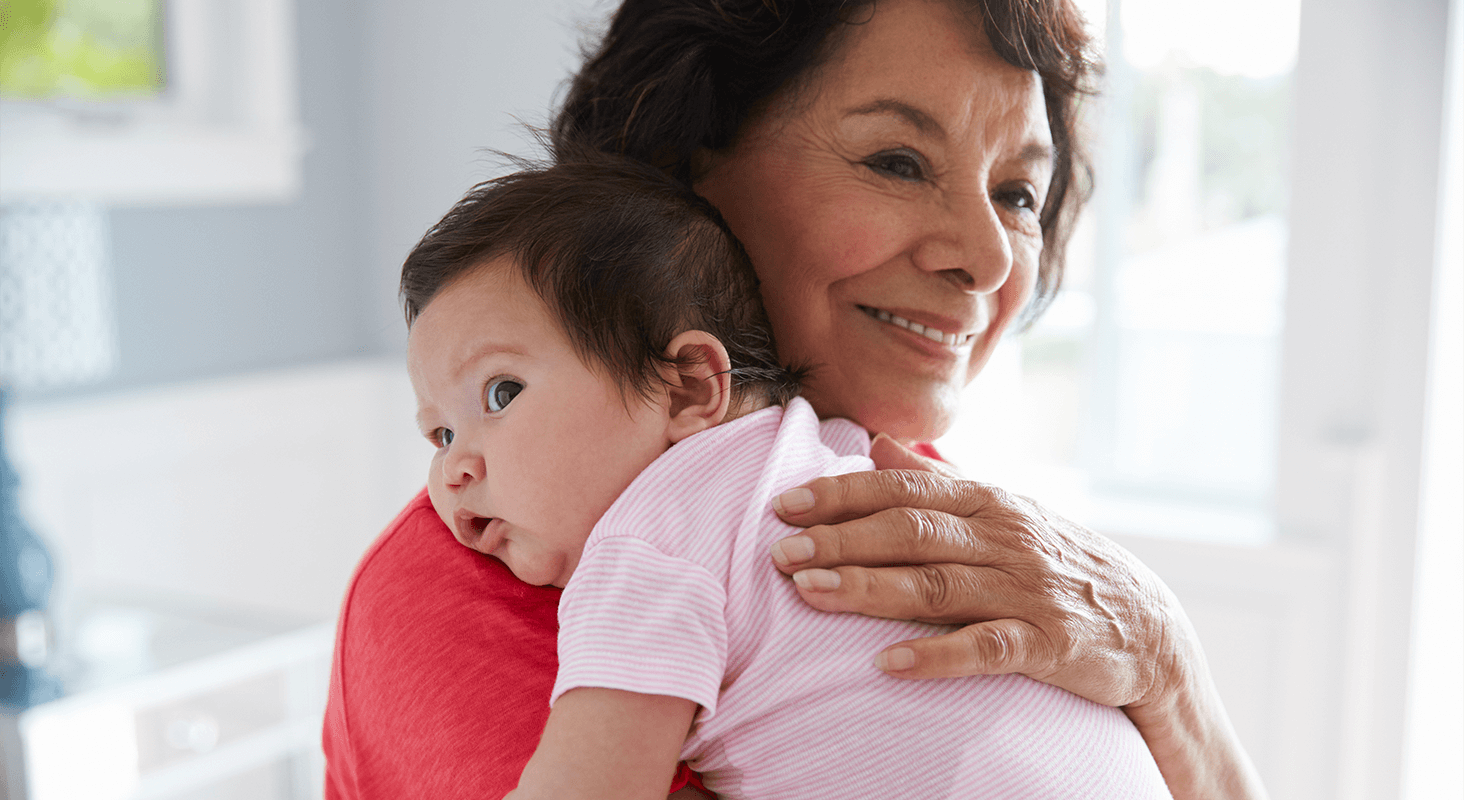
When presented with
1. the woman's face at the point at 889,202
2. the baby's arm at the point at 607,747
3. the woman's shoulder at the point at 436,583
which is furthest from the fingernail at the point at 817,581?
the woman's face at the point at 889,202

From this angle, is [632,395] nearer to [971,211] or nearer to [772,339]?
[772,339]

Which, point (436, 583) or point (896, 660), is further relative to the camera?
point (436, 583)

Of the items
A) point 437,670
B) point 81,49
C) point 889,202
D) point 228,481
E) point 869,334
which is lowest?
point 228,481

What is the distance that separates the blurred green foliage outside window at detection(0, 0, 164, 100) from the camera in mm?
2332

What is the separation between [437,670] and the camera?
30.5 inches

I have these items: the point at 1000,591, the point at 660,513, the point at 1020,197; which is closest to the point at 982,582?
the point at 1000,591

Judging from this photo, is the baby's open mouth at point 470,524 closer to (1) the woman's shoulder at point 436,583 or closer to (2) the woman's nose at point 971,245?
Result: (1) the woman's shoulder at point 436,583

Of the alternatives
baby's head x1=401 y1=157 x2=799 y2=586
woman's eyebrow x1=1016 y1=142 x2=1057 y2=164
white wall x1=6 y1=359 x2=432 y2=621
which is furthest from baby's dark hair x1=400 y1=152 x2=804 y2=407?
white wall x1=6 y1=359 x2=432 y2=621

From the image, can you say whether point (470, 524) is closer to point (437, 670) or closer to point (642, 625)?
point (437, 670)

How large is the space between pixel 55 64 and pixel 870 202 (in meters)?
2.17

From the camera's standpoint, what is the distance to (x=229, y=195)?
2697 millimetres

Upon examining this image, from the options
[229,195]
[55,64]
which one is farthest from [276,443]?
[55,64]

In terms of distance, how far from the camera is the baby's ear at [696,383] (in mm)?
773

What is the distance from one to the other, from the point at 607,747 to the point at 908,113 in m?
0.63
